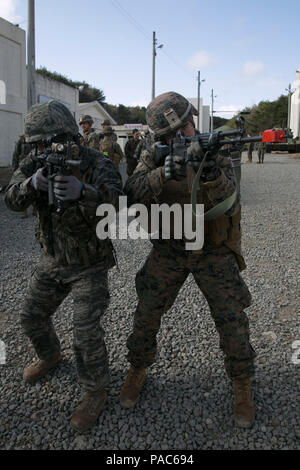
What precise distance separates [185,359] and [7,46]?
15.1 m

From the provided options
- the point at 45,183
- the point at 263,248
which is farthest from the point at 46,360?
the point at 263,248

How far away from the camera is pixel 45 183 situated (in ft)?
6.70

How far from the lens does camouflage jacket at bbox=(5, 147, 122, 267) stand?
2113 millimetres

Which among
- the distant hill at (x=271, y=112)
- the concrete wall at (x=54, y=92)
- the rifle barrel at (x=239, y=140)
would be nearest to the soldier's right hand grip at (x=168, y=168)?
the rifle barrel at (x=239, y=140)

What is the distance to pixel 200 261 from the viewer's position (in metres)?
2.21

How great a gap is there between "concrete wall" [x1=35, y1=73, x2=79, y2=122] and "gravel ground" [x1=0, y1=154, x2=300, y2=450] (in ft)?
57.0

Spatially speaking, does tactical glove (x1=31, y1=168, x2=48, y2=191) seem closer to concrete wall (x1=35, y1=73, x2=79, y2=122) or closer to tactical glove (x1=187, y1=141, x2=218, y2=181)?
tactical glove (x1=187, y1=141, x2=218, y2=181)

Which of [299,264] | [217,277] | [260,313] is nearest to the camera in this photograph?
[217,277]

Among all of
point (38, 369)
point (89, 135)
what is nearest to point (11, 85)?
point (89, 135)

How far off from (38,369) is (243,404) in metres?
1.36

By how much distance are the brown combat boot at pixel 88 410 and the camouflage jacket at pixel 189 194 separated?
0.99 m

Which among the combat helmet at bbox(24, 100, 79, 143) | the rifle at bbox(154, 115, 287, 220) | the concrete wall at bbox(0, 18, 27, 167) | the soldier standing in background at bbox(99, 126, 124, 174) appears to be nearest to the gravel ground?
the rifle at bbox(154, 115, 287, 220)

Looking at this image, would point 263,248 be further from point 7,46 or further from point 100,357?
point 7,46

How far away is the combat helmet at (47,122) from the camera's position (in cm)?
215
